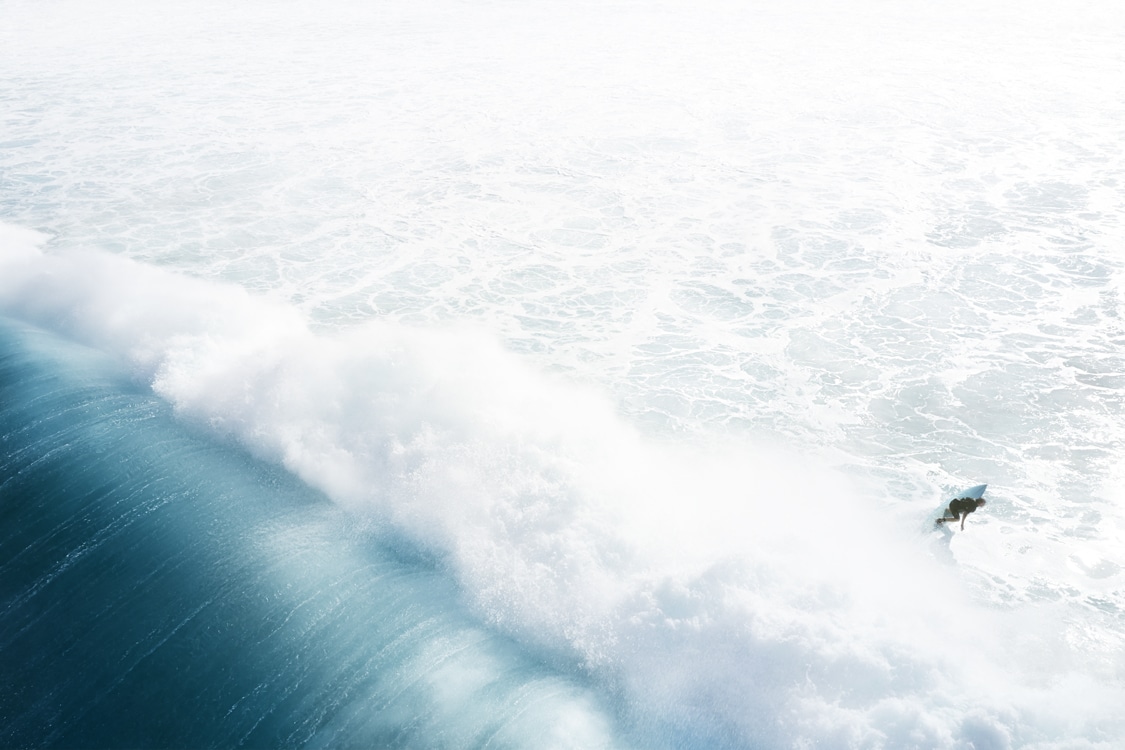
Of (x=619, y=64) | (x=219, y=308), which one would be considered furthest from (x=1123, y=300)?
(x=619, y=64)

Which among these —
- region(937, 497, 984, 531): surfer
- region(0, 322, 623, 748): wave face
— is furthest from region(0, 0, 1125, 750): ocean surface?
region(937, 497, 984, 531): surfer

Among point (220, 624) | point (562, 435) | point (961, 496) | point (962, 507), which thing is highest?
point (962, 507)

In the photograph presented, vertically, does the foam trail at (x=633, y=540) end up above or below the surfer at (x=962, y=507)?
below

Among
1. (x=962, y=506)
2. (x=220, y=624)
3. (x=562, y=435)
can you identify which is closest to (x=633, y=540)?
(x=562, y=435)

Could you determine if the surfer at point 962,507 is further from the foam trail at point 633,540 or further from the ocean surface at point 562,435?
the foam trail at point 633,540

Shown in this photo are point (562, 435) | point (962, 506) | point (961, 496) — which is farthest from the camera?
point (562, 435)

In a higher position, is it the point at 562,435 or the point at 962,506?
the point at 962,506

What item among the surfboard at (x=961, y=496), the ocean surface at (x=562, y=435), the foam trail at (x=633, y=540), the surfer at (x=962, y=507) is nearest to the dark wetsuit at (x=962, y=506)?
the surfer at (x=962, y=507)

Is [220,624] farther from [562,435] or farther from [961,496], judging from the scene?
[961,496]
